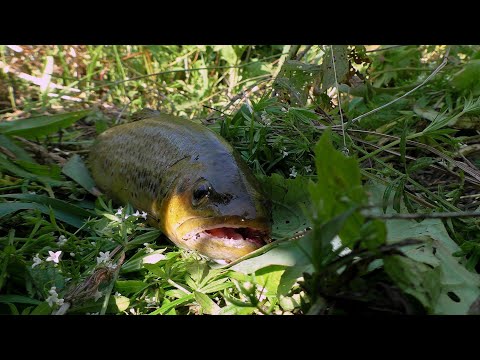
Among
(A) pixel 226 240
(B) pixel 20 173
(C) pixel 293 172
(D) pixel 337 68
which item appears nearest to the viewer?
(A) pixel 226 240

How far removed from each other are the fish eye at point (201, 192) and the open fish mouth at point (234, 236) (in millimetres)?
150

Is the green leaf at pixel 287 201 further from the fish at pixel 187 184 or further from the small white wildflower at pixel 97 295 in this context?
the small white wildflower at pixel 97 295

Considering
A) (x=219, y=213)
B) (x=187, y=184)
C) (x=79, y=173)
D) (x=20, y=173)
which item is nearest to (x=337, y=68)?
(x=187, y=184)

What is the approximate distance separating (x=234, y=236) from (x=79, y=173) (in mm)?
1530

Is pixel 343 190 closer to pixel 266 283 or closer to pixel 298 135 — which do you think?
pixel 266 283

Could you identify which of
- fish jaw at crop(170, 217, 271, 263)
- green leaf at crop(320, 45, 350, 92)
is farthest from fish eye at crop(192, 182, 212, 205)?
green leaf at crop(320, 45, 350, 92)

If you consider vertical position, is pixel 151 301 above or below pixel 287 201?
below

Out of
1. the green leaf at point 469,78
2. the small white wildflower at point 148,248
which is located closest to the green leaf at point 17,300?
the small white wildflower at point 148,248

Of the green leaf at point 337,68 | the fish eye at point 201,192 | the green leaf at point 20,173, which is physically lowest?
the green leaf at point 20,173

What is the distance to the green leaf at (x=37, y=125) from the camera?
361 cm

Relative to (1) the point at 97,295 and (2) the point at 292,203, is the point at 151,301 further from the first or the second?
(2) the point at 292,203

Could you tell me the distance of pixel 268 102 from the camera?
3.14 m

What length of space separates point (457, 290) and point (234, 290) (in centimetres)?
85

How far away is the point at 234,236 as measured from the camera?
7.86 feet
